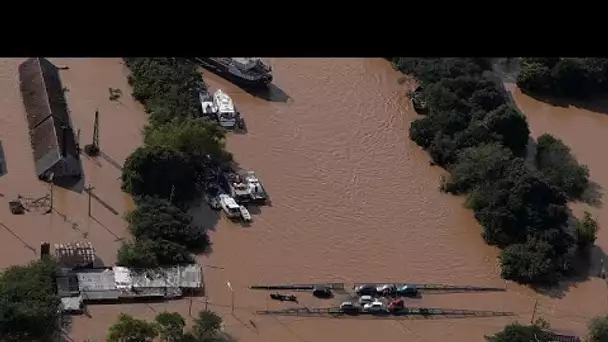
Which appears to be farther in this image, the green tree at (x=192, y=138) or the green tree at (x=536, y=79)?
the green tree at (x=536, y=79)

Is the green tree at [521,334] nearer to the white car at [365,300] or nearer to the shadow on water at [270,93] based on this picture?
the white car at [365,300]

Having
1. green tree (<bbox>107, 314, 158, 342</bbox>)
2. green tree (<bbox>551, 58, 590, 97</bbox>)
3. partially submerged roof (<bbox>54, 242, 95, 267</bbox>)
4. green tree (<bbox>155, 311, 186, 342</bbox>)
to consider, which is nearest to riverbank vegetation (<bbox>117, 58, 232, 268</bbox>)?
partially submerged roof (<bbox>54, 242, 95, 267</bbox>)

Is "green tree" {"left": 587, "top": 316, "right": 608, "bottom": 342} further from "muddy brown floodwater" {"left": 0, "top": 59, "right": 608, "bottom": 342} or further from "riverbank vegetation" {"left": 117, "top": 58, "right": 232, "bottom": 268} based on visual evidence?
"riverbank vegetation" {"left": 117, "top": 58, "right": 232, "bottom": 268}

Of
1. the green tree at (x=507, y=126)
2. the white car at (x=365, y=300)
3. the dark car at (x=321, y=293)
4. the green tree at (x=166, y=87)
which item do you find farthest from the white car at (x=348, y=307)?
the green tree at (x=166, y=87)

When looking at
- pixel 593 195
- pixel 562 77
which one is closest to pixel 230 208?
pixel 593 195
